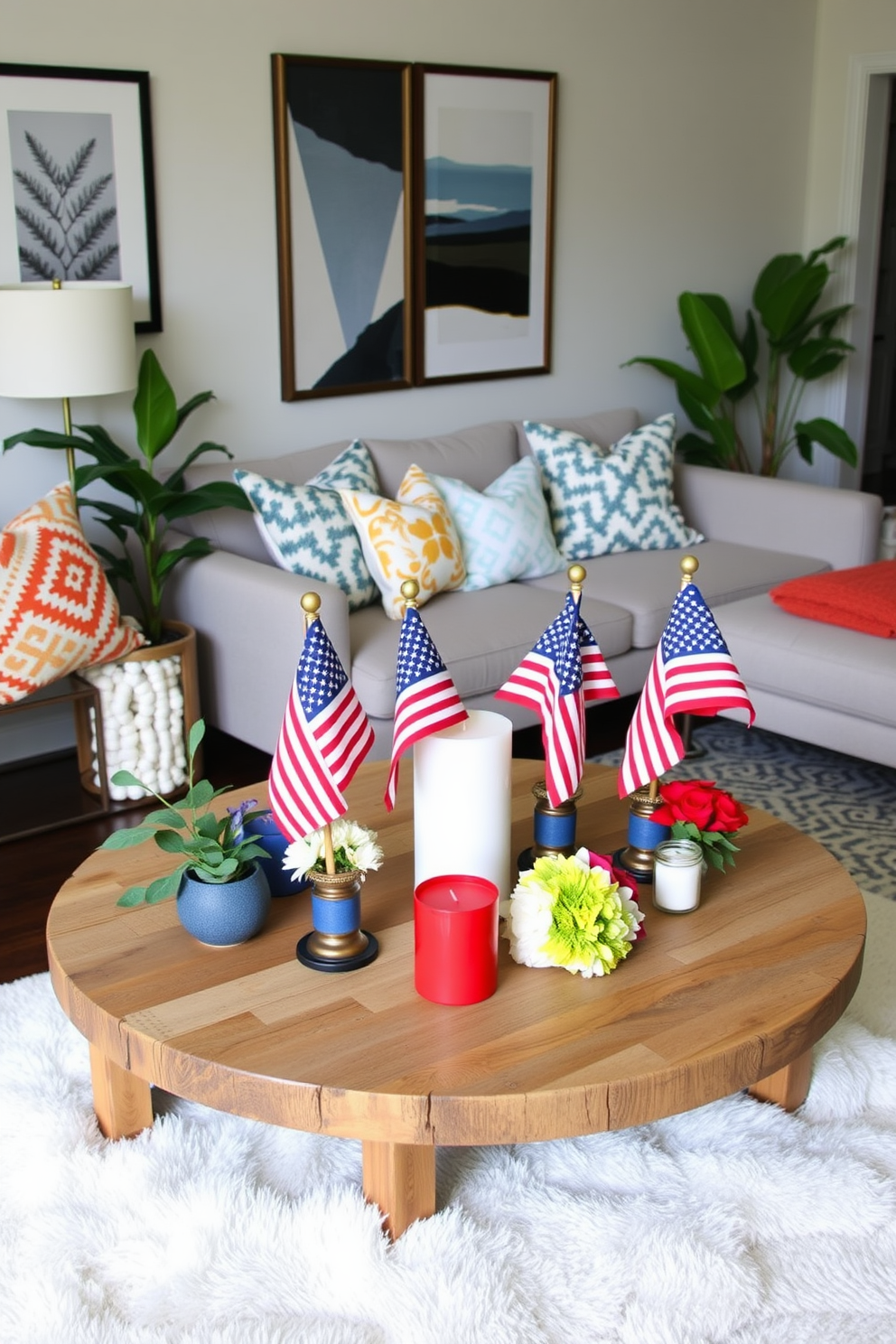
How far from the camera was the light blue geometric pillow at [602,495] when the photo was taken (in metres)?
4.18

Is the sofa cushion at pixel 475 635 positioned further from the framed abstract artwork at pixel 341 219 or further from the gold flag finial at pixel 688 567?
the gold flag finial at pixel 688 567

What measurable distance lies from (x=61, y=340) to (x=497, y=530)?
4.28 ft

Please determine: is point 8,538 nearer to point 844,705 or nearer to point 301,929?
point 301,929

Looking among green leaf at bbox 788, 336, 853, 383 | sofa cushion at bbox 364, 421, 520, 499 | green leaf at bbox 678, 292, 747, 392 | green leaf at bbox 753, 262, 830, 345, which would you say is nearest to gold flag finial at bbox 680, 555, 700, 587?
sofa cushion at bbox 364, 421, 520, 499

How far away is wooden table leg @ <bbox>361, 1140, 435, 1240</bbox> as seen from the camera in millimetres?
1782

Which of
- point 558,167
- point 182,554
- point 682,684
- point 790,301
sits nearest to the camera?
point 682,684

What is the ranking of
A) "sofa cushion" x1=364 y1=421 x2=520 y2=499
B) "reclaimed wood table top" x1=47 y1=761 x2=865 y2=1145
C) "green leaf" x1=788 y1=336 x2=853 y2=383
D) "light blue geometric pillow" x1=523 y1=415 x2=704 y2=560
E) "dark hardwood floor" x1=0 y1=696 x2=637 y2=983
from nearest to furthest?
"reclaimed wood table top" x1=47 y1=761 x2=865 y2=1145
"dark hardwood floor" x1=0 y1=696 x2=637 y2=983
"sofa cushion" x1=364 y1=421 x2=520 y2=499
"light blue geometric pillow" x1=523 y1=415 x2=704 y2=560
"green leaf" x1=788 y1=336 x2=853 y2=383

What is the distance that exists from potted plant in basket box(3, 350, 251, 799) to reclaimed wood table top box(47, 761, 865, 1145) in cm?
122

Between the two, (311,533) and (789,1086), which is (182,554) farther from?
(789,1086)

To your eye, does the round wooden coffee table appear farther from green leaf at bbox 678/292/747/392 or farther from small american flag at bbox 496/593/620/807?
green leaf at bbox 678/292/747/392

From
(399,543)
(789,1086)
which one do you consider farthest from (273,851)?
(399,543)

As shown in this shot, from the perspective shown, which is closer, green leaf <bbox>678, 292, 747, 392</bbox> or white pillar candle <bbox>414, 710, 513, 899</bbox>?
white pillar candle <bbox>414, 710, 513, 899</bbox>

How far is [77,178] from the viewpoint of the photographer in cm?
348

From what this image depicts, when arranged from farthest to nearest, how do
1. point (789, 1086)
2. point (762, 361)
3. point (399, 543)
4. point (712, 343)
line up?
point (762, 361) → point (712, 343) → point (399, 543) → point (789, 1086)
